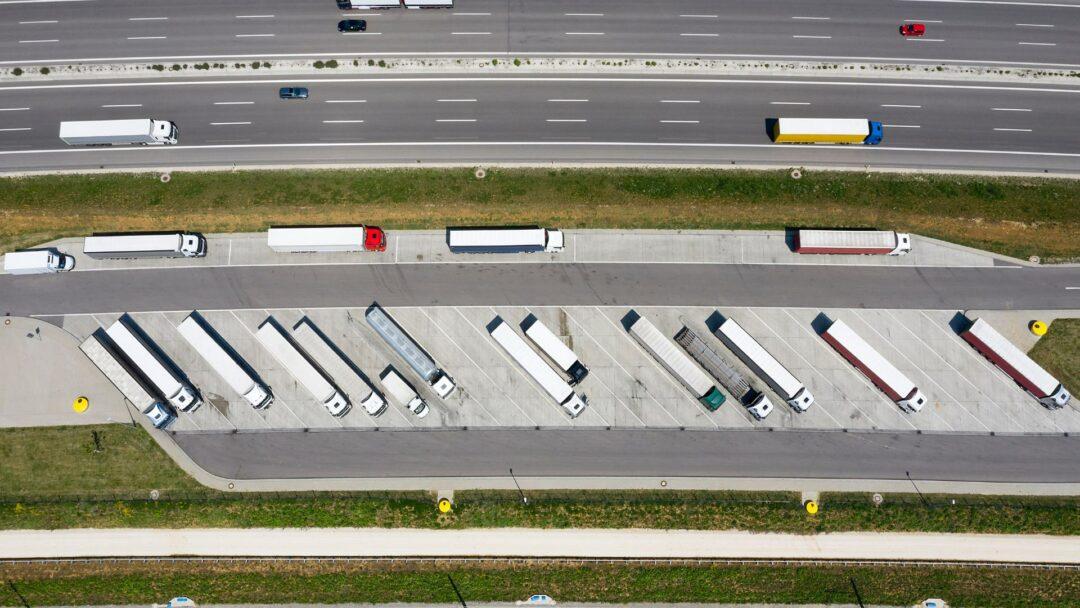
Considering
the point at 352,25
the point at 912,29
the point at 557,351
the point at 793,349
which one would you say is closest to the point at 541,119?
the point at 352,25

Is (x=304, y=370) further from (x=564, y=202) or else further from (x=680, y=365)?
(x=680, y=365)

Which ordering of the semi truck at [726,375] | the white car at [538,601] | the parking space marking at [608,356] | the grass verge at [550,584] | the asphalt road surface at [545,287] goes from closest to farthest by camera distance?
the grass verge at [550,584] < the white car at [538,601] < the semi truck at [726,375] < the parking space marking at [608,356] < the asphalt road surface at [545,287]

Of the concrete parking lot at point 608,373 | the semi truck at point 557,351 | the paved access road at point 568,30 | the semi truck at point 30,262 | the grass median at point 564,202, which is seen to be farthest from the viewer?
the paved access road at point 568,30

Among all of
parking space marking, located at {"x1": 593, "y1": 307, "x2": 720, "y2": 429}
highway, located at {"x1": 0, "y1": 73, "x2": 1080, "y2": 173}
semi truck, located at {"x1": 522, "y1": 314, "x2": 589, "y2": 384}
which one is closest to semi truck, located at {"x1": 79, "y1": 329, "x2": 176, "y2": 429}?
highway, located at {"x1": 0, "y1": 73, "x2": 1080, "y2": 173}

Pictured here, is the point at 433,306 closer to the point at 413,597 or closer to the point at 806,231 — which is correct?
the point at 413,597

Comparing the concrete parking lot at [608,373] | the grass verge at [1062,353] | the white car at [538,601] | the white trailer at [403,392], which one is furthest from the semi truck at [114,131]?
the grass verge at [1062,353]

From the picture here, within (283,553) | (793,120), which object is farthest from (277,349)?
(793,120)

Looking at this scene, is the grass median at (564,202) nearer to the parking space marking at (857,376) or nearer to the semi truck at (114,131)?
the semi truck at (114,131)
